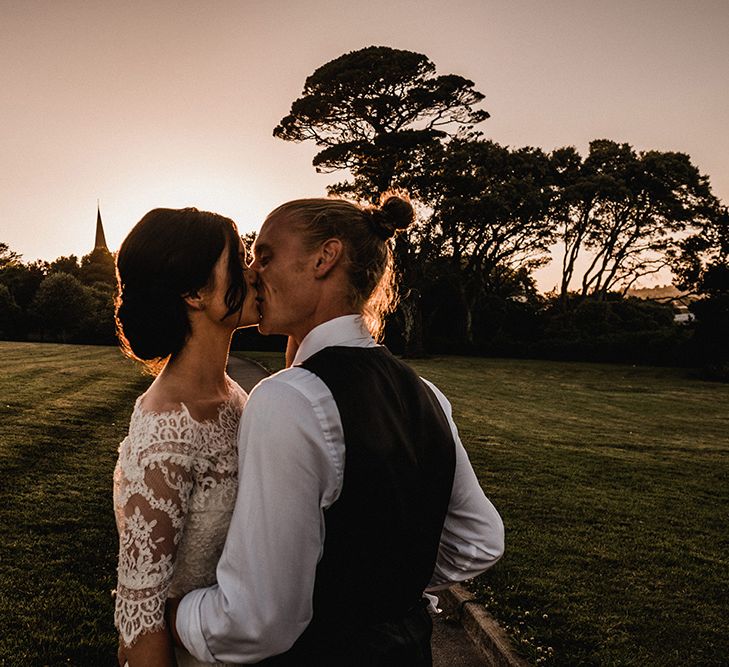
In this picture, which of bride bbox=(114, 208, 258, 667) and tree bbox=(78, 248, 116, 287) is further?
tree bbox=(78, 248, 116, 287)

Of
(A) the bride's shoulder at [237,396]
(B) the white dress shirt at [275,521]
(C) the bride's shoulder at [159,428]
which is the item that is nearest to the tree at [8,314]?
(A) the bride's shoulder at [237,396]

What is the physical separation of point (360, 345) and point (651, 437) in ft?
46.1

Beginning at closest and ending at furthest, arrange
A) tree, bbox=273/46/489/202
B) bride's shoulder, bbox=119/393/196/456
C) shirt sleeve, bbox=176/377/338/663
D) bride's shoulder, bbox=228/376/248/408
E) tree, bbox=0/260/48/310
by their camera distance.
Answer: shirt sleeve, bbox=176/377/338/663 → bride's shoulder, bbox=119/393/196/456 → bride's shoulder, bbox=228/376/248/408 → tree, bbox=273/46/489/202 → tree, bbox=0/260/48/310

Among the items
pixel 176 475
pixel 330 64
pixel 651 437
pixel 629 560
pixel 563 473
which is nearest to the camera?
pixel 176 475

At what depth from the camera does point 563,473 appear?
9383mm

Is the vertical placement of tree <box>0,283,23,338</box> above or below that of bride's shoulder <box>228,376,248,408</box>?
below

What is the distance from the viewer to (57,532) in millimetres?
5793

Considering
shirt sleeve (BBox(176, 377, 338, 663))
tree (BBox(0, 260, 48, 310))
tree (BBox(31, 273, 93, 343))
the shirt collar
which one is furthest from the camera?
tree (BBox(0, 260, 48, 310))

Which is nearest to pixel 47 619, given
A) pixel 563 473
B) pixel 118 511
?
pixel 118 511

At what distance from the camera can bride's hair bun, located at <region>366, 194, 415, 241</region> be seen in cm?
175

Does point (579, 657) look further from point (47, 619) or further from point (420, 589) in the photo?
point (47, 619)

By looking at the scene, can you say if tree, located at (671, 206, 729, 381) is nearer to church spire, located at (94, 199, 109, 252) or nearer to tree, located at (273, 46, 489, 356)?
tree, located at (273, 46, 489, 356)

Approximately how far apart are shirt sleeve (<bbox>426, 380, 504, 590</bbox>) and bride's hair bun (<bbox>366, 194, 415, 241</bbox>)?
0.48 meters

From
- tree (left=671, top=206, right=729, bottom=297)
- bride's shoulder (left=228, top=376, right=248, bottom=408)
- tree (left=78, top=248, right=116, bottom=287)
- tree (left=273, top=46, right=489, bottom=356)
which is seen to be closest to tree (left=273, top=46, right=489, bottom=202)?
tree (left=273, top=46, right=489, bottom=356)
